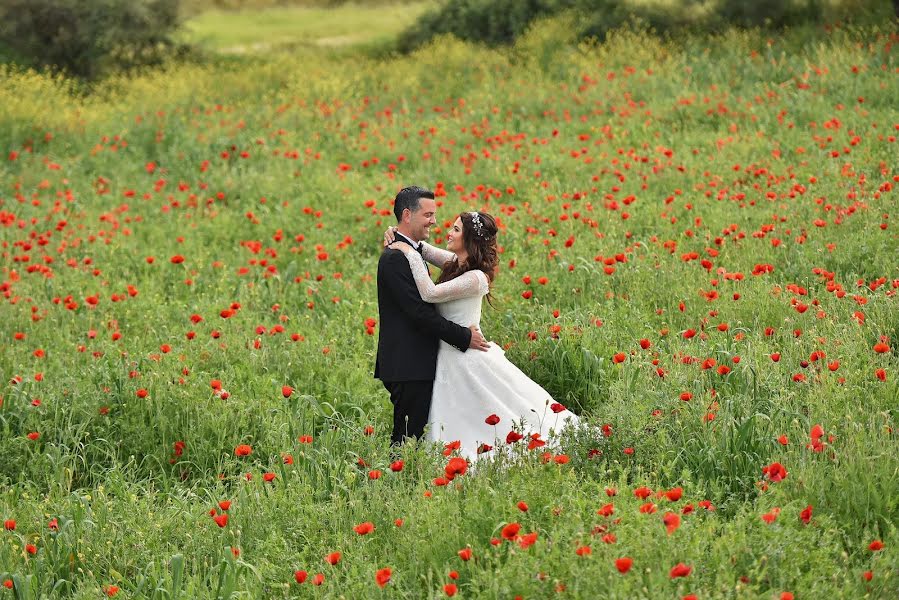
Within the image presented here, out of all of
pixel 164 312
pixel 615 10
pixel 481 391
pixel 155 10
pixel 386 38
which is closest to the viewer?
pixel 481 391

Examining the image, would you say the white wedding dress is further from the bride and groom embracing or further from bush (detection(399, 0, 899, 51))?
bush (detection(399, 0, 899, 51))

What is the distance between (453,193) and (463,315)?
5384mm

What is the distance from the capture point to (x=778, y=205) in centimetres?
846

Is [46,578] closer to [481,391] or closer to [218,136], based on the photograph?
[481,391]

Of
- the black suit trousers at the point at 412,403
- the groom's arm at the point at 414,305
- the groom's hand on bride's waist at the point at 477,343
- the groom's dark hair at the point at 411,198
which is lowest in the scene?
the black suit trousers at the point at 412,403

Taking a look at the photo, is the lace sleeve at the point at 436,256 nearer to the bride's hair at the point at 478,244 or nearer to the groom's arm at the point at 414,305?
the bride's hair at the point at 478,244

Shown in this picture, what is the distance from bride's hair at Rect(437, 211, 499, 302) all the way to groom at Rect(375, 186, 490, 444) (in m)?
0.21

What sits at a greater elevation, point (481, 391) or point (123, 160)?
point (481, 391)

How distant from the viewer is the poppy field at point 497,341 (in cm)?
388

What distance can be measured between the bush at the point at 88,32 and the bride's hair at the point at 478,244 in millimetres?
16583

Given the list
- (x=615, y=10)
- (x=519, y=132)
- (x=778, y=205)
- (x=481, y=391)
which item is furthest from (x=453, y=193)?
(x=615, y=10)

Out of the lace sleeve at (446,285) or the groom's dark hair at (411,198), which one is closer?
the lace sleeve at (446,285)

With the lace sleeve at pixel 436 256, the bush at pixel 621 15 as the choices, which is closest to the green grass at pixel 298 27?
the bush at pixel 621 15

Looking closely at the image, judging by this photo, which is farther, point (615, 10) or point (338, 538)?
point (615, 10)
